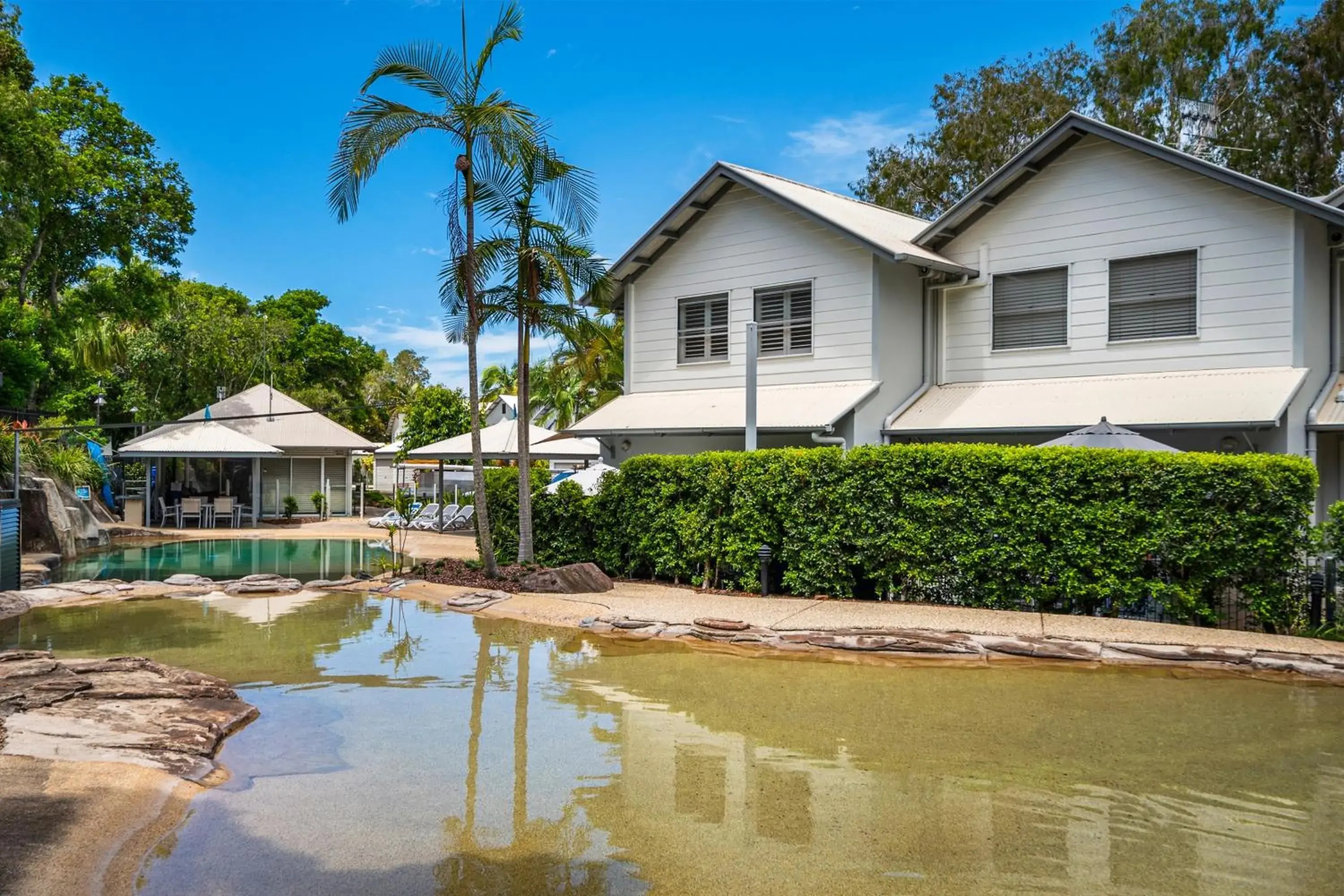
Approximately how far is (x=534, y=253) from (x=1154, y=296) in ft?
31.7

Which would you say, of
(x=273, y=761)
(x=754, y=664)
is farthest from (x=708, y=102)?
(x=273, y=761)

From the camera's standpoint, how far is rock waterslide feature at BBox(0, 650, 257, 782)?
6.23 metres

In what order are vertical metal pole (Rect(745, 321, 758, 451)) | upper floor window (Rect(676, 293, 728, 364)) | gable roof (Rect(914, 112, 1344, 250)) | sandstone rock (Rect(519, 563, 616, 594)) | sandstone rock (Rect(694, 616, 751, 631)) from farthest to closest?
upper floor window (Rect(676, 293, 728, 364)) → vertical metal pole (Rect(745, 321, 758, 451)) → sandstone rock (Rect(519, 563, 616, 594)) → gable roof (Rect(914, 112, 1344, 250)) → sandstone rock (Rect(694, 616, 751, 631))

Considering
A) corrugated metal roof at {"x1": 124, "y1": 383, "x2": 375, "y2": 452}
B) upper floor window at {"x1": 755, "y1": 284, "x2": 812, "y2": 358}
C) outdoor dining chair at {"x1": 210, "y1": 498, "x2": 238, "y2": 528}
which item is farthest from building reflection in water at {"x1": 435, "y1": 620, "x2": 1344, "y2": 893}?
corrugated metal roof at {"x1": 124, "y1": 383, "x2": 375, "y2": 452}

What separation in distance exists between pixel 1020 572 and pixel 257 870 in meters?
9.81

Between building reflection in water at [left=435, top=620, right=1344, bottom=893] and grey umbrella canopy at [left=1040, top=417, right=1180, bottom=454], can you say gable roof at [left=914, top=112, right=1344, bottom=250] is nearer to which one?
grey umbrella canopy at [left=1040, top=417, right=1180, bottom=454]

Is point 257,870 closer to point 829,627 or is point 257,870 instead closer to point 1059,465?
point 829,627

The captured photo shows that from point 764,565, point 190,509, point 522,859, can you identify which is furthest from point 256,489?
point 522,859

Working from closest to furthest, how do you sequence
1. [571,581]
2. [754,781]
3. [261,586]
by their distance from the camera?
[754,781] < [571,581] < [261,586]

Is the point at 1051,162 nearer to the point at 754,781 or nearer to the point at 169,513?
the point at 754,781

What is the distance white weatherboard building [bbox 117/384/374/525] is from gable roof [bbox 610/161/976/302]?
1715 centimetres

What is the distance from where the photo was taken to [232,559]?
20969 millimetres

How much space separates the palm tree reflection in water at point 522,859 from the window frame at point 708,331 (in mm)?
12062

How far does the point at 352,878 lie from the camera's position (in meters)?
4.66
